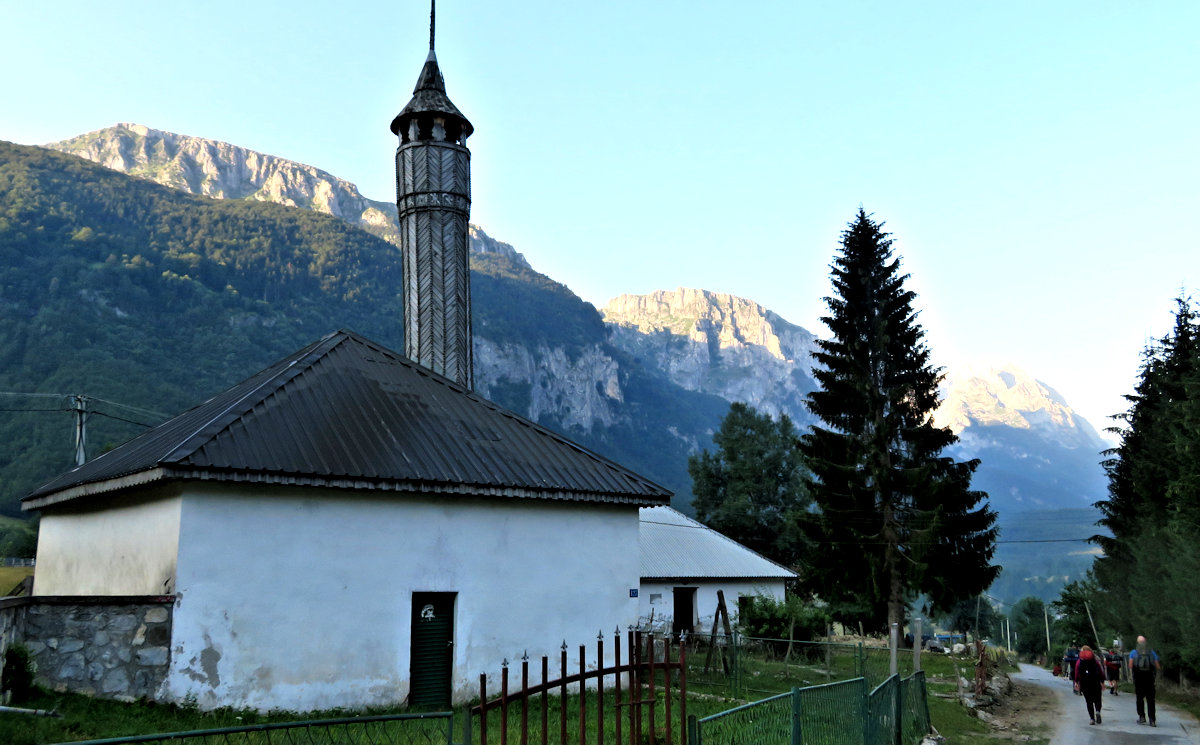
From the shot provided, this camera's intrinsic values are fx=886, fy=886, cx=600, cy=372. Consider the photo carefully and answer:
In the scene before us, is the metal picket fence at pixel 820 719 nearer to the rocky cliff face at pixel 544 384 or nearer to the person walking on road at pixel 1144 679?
the person walking on road at pixel 1144 679

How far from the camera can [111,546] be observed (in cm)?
1342

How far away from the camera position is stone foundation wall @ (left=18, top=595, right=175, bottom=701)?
10.4 m

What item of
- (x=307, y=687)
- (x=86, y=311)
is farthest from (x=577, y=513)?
(x=86, y=311)

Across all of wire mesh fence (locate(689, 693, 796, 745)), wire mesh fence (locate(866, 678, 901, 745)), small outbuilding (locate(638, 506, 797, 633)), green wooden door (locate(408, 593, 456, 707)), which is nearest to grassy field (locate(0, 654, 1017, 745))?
wire mesh fence (locate(689, 693, 796, 745))

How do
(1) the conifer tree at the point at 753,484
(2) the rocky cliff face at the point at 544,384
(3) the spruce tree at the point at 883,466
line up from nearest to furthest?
1. (3) the spruce tree at the point at 883,466
2. (1) the conifer tree at the point at 753,484
3. (2) the rocky cliff face at the point at 544,384

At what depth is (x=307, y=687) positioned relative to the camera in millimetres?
12023

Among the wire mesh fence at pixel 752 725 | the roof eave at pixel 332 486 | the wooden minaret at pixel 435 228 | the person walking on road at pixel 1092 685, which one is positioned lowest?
the person walking on road at pixel 1092 685

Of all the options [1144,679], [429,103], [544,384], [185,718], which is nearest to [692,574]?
[1144,679]

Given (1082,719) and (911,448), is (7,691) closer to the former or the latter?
(1082,719)

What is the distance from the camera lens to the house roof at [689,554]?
34156 millimetres

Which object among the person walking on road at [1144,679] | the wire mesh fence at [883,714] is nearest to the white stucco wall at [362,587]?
the wire mesh fence at [883,714]

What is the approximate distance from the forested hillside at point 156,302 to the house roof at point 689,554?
168ft

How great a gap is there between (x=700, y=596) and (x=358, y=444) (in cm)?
2419

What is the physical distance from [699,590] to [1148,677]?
19.5 meters
